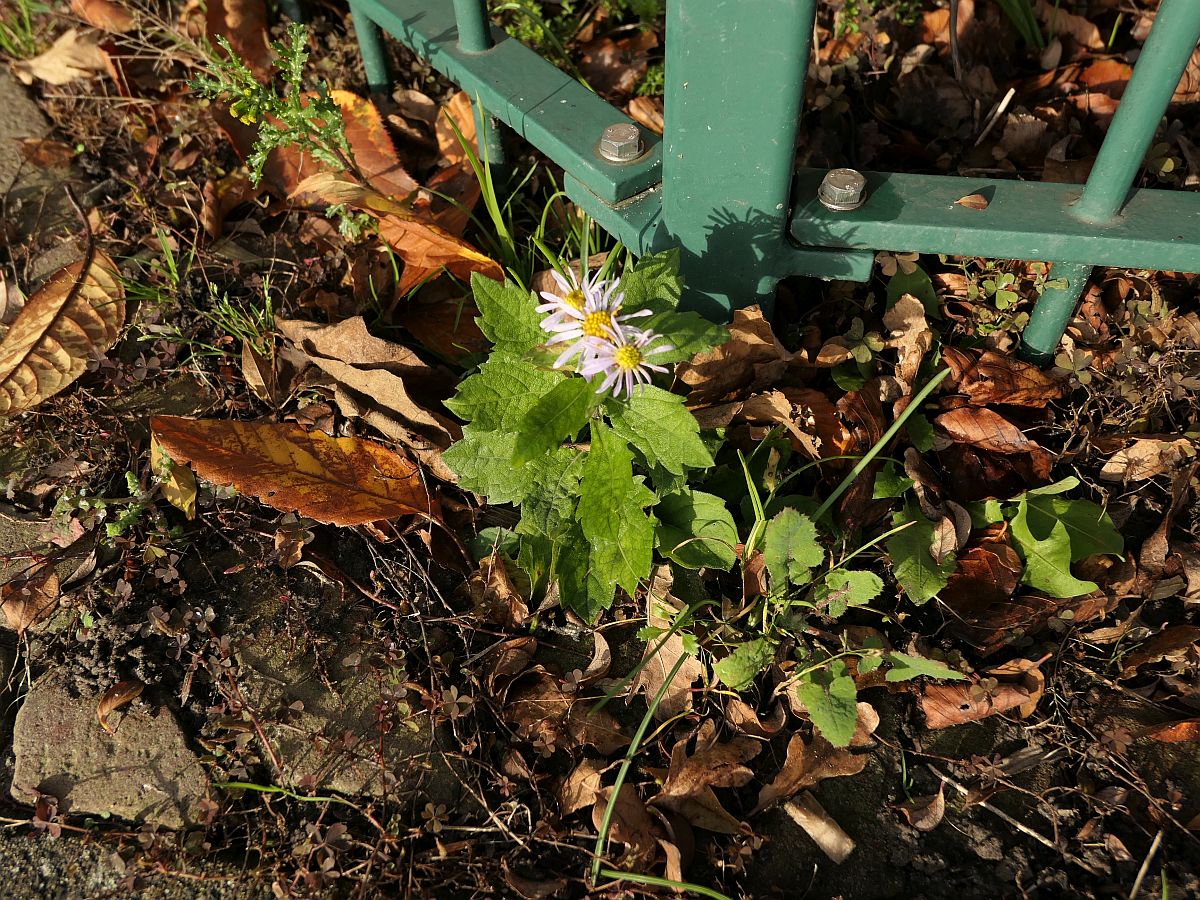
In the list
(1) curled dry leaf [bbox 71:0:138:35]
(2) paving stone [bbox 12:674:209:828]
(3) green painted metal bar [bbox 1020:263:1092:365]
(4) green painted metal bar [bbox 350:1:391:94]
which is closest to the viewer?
(2) paving stone [bbox 12:674:209:828]

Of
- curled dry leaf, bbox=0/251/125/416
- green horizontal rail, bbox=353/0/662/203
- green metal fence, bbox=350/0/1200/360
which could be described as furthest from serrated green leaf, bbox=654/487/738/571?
curled dry leaf, bbox=0/251/125/416

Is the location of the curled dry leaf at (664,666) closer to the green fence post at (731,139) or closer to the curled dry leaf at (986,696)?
the curled dry leaf at (986,696)

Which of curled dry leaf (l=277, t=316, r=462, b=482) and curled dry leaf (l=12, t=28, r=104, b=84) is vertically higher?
curled dry leaf (l=12, t=28, r=104, b=84)

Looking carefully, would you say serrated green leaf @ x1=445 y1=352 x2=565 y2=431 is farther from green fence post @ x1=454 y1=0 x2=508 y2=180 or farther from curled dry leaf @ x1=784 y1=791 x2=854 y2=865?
curled dry leaf @ x1=784 y1=791 x2=854 y2=865

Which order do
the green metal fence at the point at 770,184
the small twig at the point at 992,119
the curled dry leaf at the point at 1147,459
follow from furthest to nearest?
1. the small twig at the point at 992,119
2. the curled dry leaf at the point at 1147,459
3. the green metal fence at the point at 770,184

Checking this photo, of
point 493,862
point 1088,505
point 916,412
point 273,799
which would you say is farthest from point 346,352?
point 1088,505

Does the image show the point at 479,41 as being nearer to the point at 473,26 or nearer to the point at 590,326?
the point at 473,26

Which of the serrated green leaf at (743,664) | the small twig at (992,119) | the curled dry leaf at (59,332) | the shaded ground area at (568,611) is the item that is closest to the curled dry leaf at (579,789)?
the shaded ground area at (568,611)
